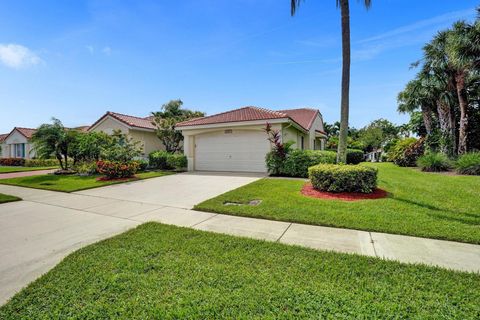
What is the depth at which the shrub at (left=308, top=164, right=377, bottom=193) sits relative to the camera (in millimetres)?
7059

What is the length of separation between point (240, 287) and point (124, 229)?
3200 millimetres

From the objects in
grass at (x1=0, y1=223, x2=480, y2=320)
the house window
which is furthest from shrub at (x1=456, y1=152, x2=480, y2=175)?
the house window

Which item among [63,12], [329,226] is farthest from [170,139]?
[329,226]

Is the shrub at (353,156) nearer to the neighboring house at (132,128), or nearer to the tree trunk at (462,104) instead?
the tree trunk at (462,104)

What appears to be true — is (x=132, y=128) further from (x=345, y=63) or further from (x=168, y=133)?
(x=345, y=63)

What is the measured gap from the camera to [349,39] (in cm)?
782

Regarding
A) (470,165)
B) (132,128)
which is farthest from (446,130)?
(132,128)

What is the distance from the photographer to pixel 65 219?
17.6 ft

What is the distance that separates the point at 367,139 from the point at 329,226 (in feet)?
125

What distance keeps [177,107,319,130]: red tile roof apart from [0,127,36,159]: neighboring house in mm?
22188

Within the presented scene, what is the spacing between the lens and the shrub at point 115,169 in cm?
1162

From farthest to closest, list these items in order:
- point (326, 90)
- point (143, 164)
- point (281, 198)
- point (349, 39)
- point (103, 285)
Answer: point (143, 164), point (326, 90), point (349, 39), point (281, 198), point (103, 285)

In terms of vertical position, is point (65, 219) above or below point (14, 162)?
below

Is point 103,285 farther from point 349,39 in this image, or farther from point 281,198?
point 349,39
